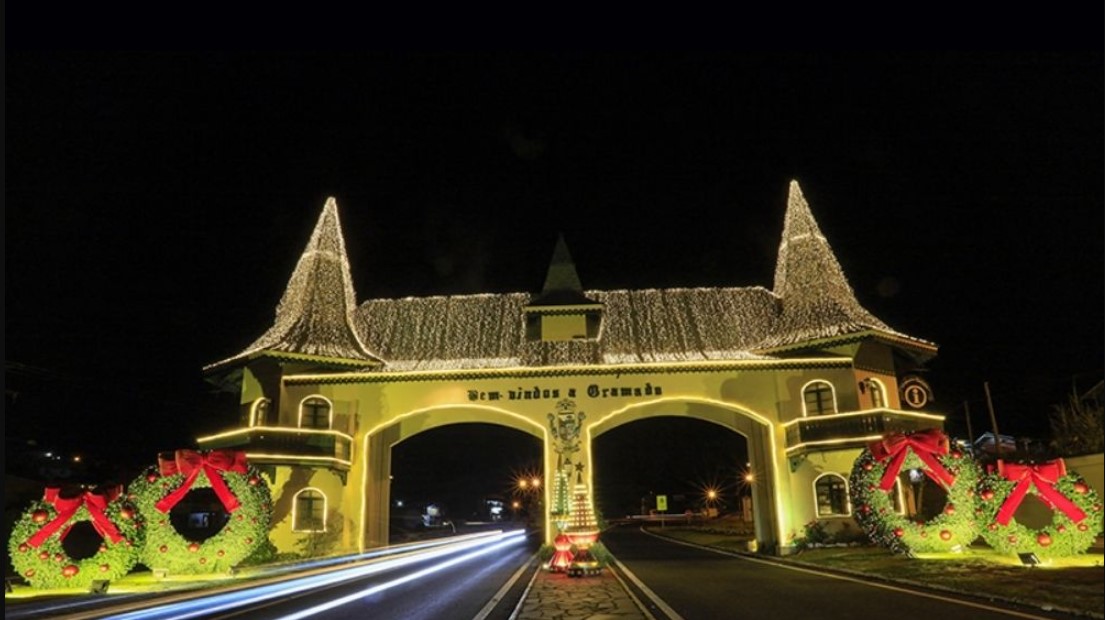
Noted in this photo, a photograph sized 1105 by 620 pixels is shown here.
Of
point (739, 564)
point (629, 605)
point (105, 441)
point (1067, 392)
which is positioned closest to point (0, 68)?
point (629, 605)

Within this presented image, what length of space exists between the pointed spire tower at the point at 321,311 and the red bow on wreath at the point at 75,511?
9.62 meters

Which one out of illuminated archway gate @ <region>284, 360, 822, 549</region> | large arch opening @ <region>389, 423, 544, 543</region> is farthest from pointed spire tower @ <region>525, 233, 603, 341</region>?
large arch opening @ <region>389, 423, 544, 543</region>

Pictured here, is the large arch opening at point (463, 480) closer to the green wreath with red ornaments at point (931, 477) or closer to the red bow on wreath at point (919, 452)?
the green wreath with red ornaments at point (931, 477)

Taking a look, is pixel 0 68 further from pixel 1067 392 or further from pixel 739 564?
pixel 1067 392

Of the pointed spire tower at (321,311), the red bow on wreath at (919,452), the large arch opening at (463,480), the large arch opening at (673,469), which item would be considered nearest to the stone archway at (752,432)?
the red bow on wreath at (919,452)

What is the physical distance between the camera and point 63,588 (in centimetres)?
1464

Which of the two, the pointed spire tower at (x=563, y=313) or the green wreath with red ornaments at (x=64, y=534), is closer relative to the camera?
the green wreath with red ornaments at (x=64, y=534)

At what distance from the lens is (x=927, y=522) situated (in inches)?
696

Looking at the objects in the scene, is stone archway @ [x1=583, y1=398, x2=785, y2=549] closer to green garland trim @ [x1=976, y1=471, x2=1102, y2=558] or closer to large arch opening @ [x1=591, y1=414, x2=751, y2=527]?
green garland trim @ [x1=976, y1=471, x2=1102, y2=558]

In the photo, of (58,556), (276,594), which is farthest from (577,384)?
(58,556)

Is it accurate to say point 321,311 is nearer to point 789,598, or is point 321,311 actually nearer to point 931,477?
point 789,598

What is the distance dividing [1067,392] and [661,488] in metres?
44.5

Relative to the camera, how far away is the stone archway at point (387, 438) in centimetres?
2616

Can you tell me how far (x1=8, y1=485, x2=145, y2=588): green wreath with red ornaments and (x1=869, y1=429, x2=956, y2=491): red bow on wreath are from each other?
743 inches
